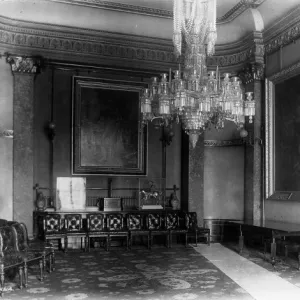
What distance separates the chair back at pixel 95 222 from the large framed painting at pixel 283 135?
12.5 ft

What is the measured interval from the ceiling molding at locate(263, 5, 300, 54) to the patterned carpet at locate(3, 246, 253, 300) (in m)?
4.90

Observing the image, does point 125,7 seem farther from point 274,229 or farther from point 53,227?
point 274,229

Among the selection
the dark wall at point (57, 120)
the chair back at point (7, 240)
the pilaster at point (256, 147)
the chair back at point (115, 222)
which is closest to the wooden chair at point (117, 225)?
the chair back at point (115, 222)

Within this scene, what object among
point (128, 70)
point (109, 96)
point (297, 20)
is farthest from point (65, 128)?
point (297, 20)

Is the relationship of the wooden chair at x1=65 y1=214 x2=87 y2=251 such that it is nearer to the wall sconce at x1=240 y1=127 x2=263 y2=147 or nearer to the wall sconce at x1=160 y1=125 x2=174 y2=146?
the wall sconce at x1=160 y1=125 x2=174 y2=146

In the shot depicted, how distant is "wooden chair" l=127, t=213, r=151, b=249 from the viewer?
411 inches

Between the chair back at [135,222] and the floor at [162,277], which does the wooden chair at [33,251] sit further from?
the chair back at [135,222]

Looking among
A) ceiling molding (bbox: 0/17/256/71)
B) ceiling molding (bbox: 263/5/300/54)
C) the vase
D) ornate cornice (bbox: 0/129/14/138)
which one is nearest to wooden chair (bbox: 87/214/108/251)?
the vase

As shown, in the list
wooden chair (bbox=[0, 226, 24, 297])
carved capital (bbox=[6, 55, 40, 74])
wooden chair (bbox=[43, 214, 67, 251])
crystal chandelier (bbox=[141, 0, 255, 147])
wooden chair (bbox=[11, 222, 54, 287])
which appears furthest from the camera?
carved capital (bbox=[6, 55, 40, 74])

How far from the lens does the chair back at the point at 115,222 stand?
416 inches

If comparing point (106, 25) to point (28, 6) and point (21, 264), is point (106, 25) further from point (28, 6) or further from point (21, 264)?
point (21, 264)

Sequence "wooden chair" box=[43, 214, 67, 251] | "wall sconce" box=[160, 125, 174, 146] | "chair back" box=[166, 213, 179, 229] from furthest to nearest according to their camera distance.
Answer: "wall sconce" box=[160, 125, 174, 146] → "chair back" box=[166, 213, 179, 229] → "wooden chair" box=[43, 214, 67, 251]

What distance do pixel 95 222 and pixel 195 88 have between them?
444 cm

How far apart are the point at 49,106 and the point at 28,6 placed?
88.3 inches
